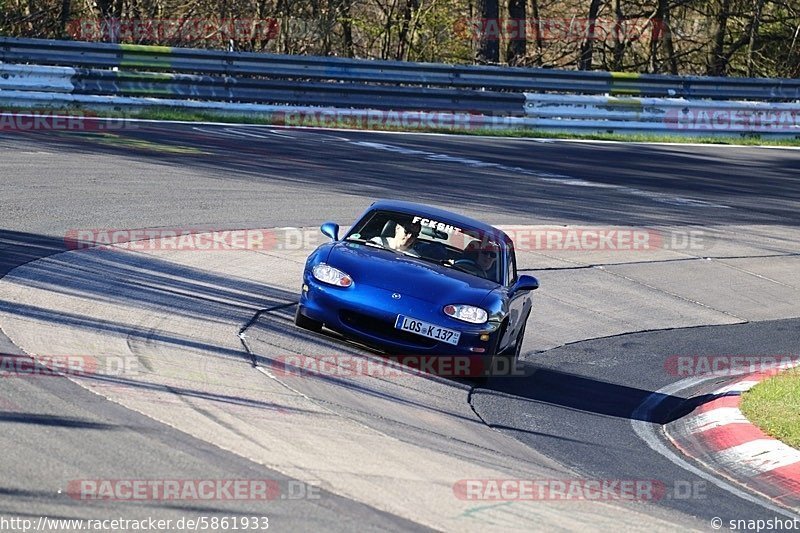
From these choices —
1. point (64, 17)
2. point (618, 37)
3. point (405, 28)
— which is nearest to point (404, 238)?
point (64, 17)

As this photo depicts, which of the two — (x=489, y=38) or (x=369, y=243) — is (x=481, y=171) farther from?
(x=489, y=38)

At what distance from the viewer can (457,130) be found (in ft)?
80.4

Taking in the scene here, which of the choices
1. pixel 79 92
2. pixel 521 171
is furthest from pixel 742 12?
pixel 79 92

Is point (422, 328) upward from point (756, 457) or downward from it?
upward

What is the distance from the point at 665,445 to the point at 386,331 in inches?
90.0

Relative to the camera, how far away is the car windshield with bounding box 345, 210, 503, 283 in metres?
10.5

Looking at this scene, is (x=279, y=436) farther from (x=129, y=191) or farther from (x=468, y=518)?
(x=129, y=191)

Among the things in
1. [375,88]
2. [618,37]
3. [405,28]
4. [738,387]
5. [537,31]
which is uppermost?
[405,28]

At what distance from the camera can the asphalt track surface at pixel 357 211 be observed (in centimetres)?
618

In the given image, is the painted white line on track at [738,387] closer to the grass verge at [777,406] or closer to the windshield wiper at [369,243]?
the grass verge at [777,406]

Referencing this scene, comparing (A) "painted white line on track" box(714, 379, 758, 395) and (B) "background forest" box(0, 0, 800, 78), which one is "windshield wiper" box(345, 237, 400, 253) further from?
(B) "background forest" box(0, 0, 800, 78)

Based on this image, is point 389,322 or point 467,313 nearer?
point 389,322

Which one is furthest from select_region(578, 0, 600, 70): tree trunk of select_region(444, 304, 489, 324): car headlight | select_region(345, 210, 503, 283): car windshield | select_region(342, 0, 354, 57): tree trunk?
select_region(444, 304, 489, 324): car headlight

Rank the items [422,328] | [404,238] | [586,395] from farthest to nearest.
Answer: [404,238] < [586,395] < [422,328]
